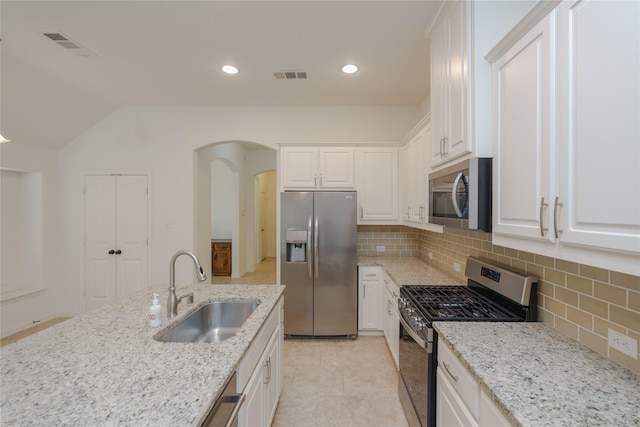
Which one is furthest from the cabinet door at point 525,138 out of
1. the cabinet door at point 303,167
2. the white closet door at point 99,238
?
the white closet door at point 99,238

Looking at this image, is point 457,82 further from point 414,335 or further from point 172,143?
point 172,143

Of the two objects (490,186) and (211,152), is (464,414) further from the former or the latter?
(211,152)

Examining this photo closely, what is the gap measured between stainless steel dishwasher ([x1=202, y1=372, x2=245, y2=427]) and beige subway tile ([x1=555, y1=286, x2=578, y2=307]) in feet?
5.20

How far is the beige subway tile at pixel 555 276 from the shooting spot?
1.45m

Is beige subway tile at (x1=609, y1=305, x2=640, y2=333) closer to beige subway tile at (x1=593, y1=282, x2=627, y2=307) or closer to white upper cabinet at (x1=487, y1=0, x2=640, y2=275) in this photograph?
beige subway tile at (x1=593, y1=282, x2=627, y2=307)

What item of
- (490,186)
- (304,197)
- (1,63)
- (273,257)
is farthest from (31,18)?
(273,257)

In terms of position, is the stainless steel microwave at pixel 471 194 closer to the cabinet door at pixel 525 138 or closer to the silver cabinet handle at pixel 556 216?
the cabinet door at pixel 525 138

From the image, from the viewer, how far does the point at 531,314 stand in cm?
161

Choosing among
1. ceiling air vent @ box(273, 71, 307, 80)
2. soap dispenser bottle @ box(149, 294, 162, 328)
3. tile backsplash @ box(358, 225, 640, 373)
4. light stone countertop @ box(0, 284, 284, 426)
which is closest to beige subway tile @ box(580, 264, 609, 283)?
tile backsplash @ box(358, 225, 640, 373)

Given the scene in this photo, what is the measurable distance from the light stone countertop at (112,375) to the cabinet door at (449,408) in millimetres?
986

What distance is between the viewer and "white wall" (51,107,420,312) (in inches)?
155

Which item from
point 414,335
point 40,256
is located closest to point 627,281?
point 414,335

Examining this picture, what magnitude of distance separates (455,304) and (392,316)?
106cm

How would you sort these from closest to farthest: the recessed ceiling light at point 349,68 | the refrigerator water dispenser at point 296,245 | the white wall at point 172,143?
the recessed ceiling light at point 349,68, the refrigerator water dispenser at point 296,245, the white wall at point 172,143
